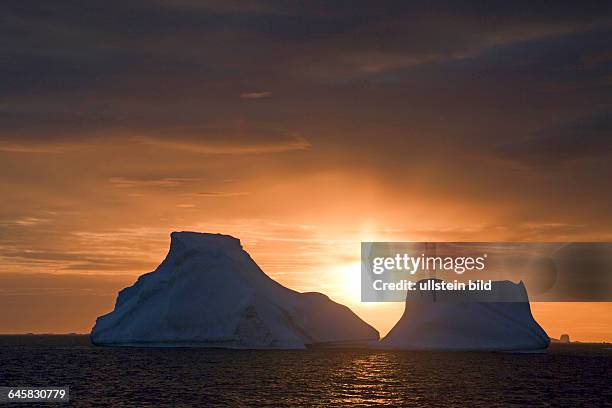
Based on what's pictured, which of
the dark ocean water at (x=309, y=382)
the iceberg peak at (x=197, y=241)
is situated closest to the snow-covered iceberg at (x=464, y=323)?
the dark ocean water at (x=309, y=382)

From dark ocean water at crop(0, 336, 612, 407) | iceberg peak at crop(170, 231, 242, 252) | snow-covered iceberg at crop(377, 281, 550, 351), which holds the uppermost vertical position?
iceberg peak at crop(170, 231, 242, 252)

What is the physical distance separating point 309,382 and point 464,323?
37.5 m

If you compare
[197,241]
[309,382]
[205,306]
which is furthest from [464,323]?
[309,382]

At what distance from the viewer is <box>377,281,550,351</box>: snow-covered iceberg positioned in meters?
87.9

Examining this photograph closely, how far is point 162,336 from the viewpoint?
87188mm

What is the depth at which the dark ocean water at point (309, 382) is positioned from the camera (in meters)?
43.8

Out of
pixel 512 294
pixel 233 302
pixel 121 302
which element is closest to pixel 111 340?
pixel 121 302

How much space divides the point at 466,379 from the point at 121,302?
49.0 m

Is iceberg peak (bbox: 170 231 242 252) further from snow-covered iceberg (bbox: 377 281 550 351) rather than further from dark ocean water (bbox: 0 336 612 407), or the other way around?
snow-covered iceberg (bbox: 377 281 550 351)

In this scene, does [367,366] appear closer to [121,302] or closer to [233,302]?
[233,302]

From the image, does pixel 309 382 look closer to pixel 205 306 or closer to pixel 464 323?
pixel 205 306

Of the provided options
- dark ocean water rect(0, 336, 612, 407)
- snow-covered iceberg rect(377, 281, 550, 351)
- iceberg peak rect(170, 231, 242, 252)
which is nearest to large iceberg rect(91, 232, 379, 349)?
iceberg peak rect(170, 231, 242, 252)

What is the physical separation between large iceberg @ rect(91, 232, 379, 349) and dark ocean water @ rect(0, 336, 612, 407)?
615 cm

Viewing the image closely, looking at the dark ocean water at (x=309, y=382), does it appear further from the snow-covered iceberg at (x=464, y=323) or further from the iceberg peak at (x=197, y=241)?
the iceberg peak at (x=197, y=241)
